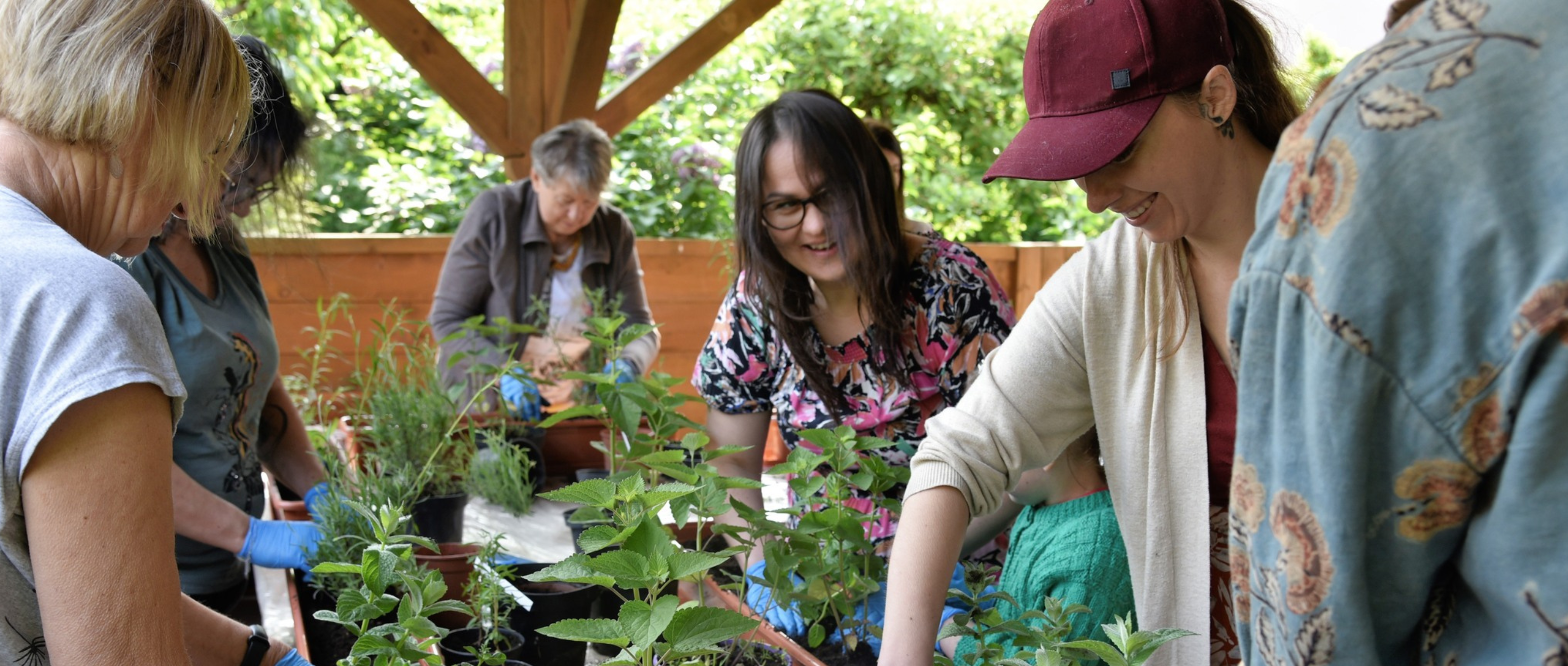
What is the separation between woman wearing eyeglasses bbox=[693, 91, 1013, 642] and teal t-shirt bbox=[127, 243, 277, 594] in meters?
0.83

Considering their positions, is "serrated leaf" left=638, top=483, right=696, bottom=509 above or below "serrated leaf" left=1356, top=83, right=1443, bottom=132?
below

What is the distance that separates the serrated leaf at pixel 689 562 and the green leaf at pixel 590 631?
69mm

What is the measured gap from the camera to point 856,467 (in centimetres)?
192

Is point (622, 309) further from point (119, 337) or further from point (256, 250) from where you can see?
point (119, 337)

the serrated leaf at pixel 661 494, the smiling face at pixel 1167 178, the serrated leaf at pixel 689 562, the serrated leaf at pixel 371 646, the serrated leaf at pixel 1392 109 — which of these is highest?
the serrated leaf at pixel 1392 109

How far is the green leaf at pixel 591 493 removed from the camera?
994 millimetres

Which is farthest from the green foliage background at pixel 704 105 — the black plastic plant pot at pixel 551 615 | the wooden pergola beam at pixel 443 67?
the black plastic plant pot at pixel 551 615

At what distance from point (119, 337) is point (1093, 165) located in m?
0.87

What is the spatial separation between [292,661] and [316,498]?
2.33 ft

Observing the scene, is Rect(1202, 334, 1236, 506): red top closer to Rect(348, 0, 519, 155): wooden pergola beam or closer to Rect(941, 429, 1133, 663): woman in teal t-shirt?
Rect(941, 429, 1133, 663): woman in teal t-shirt

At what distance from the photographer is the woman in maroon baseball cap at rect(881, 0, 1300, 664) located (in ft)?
3.54

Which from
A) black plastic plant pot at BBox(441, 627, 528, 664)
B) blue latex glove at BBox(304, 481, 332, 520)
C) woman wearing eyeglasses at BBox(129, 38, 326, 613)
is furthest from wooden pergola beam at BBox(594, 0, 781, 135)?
black plastic plant pot at BBox(441, 627, 528, 664)

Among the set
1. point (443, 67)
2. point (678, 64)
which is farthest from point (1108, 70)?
point (443, 67)

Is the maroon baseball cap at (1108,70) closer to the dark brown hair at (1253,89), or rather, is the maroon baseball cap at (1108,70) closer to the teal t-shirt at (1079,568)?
the dark brown hair at (1253,89)
